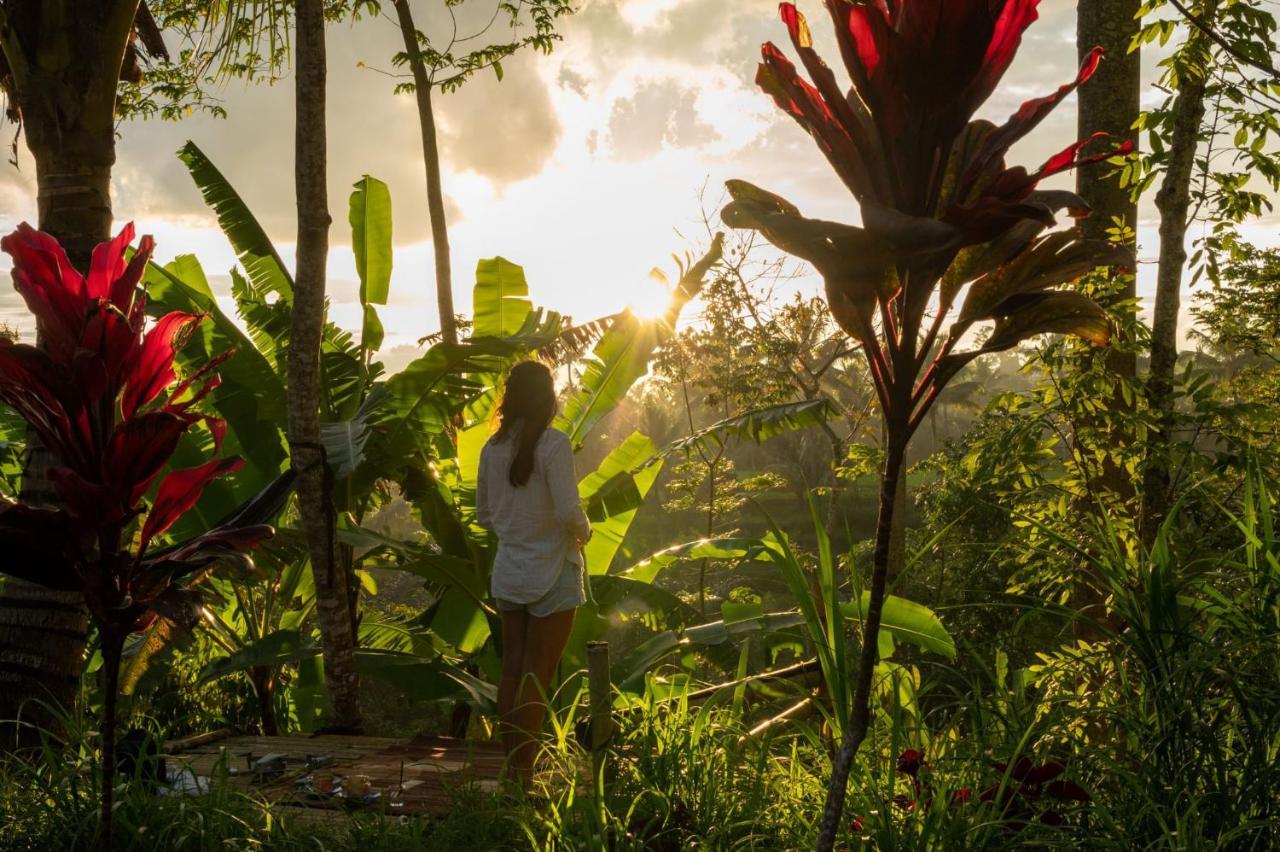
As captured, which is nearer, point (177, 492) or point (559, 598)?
point (177, 492)

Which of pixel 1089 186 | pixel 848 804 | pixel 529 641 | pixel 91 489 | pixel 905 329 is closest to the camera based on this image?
pixel 905 329

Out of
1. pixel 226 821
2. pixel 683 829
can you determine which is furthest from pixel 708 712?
pixel 226 821

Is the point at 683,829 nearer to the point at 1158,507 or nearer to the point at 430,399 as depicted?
the point at 1158,507

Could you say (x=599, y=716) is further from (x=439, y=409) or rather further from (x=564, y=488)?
(x=439, y=409)

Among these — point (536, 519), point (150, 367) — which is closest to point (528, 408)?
point (536, 519)

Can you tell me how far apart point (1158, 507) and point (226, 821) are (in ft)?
13.0

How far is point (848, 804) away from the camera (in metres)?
2.65

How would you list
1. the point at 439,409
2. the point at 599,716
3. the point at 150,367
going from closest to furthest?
1. the point at 150,367
2. the point at 599,716
3. the point at 439,409

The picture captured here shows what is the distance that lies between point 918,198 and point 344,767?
3.53 m

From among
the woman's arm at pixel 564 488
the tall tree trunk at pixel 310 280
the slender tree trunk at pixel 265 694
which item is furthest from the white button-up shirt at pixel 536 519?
the slender tree trunk at pixel 265 694

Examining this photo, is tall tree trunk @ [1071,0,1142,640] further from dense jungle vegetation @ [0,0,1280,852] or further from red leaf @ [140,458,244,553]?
red leaf @ [140,458,244,553]

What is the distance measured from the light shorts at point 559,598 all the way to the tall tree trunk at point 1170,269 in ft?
8.27

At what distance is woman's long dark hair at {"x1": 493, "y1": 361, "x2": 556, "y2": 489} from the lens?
4203 millimetres

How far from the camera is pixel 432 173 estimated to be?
1066cm
